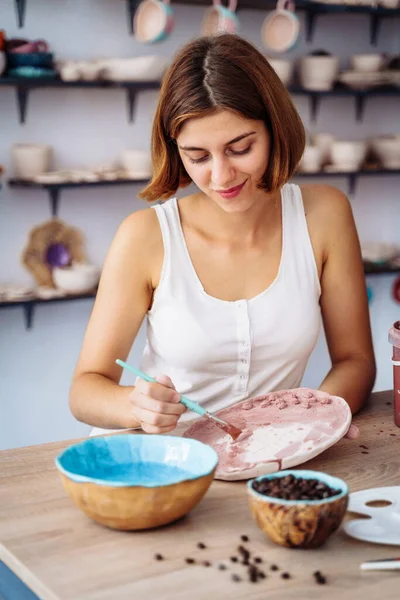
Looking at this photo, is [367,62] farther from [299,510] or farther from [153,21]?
[299,510]

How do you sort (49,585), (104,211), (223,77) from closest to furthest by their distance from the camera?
(49,585), (223,77), (104,211)

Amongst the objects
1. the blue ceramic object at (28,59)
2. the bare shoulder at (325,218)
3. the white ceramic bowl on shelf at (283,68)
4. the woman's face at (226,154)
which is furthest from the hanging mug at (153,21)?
the woman's face at (226,154)

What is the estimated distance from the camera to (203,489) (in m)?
1.18

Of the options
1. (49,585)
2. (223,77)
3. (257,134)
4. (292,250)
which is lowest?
(49,585)

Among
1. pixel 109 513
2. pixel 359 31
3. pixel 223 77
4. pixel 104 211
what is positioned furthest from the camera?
pixel 359 31

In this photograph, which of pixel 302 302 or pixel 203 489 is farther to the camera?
pixel 302 302

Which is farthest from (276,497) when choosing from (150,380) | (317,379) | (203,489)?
(317,379)

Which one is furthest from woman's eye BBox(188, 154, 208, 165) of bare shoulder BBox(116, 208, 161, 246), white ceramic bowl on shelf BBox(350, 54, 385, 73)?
white ceramic bowl on shelf BBox(350, 54, 385, 73)

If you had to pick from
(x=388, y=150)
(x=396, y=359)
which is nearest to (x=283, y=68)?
(x=388, y=150)

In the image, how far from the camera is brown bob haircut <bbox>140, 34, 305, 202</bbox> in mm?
1653

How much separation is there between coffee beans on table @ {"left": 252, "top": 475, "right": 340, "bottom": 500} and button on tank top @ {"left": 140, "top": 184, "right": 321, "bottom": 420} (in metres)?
0.72

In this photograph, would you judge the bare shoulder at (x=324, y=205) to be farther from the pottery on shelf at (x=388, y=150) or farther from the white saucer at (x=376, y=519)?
the pottery on shelf at (x=388, y=150)

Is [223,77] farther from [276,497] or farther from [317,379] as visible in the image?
[317,379]

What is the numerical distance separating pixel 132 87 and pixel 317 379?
1.70 meters
